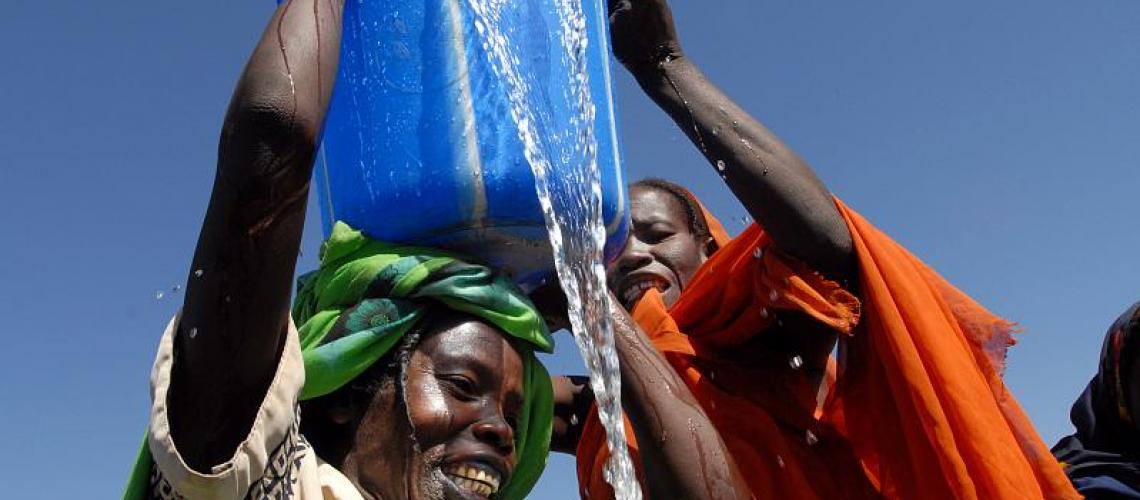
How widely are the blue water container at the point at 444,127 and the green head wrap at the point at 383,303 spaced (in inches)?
1.9

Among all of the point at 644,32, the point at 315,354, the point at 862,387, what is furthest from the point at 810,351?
the point at 315,354

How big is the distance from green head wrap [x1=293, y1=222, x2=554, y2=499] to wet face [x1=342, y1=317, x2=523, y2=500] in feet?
0.18

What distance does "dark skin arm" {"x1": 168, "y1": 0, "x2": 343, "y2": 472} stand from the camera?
1855 millimetres

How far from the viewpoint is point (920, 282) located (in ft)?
10.6

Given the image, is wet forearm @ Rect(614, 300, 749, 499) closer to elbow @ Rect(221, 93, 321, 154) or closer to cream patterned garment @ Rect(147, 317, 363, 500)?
cream patterned garment @ Rect(147, 317, 363, 500)

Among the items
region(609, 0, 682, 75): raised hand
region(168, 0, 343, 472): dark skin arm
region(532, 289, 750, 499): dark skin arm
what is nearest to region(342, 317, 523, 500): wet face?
region(532, 289, 750, 499): dark skin arm

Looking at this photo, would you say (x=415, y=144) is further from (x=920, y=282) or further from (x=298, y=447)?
(x=920, y=282)

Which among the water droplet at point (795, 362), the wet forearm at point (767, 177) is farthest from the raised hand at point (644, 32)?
the water droplet at point (795, 362)

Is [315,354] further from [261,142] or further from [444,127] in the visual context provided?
[261,142]

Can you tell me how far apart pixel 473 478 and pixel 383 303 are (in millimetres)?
385

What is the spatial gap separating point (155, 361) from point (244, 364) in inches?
5.0

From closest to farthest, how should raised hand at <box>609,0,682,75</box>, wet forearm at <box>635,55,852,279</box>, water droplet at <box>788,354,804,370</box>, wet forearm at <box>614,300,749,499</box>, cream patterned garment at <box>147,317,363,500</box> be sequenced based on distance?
cream patterned garment at <box>147,317,363,500</box>, wet forearm at <box>614,300,749,499</box>, wet forearm at <box>635,55,852,279</box>, raised hand at <box>609,0,682,75</box>, water droplet at <box>788,354,804,370</box>

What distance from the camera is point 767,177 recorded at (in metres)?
3.16

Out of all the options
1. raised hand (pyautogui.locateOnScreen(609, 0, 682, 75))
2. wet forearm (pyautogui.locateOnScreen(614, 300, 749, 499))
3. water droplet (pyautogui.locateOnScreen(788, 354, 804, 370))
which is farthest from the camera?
water droplet (pyautogui.locateOnScreen(788, 354, 804, 370))
